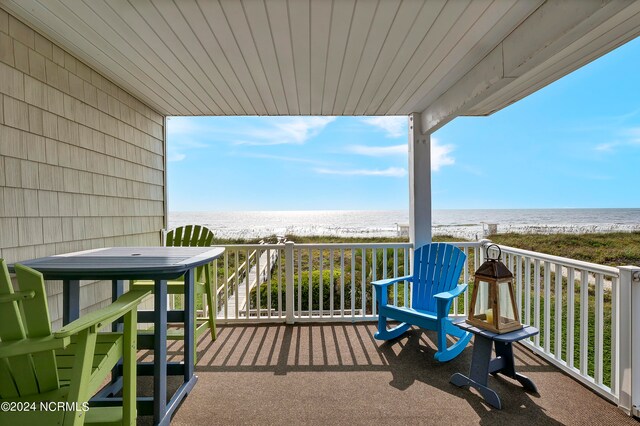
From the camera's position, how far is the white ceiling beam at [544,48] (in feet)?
5.18

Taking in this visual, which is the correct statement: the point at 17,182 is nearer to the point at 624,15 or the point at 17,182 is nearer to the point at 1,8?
the point at 1,8

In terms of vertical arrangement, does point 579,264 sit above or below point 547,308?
above

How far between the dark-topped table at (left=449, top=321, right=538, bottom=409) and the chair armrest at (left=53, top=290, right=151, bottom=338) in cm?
214

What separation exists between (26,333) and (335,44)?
2.38 m

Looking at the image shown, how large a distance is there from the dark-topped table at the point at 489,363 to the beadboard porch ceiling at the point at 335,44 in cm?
176

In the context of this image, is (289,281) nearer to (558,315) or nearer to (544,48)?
(558,315)

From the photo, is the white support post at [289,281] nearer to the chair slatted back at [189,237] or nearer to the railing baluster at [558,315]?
the chair slatted back at [189,237]

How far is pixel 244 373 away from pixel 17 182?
6.85 feet

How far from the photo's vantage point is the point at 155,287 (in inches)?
76.3

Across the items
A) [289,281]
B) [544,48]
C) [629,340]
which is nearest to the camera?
[544,48]

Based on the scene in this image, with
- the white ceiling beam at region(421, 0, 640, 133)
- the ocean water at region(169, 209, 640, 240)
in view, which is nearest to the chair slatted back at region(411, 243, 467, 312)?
the white ceiling beam at region(421, 0, 640, 133)

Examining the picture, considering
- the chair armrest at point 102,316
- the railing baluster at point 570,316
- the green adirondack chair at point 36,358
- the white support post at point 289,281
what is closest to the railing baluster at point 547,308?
the railing baluster at point 570,316

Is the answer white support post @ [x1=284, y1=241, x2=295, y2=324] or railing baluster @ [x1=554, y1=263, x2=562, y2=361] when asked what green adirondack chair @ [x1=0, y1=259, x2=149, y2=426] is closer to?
white support post @ [x1=284, y1=241, x2=295, y2=324]

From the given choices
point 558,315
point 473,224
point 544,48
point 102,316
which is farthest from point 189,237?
point 473,224
